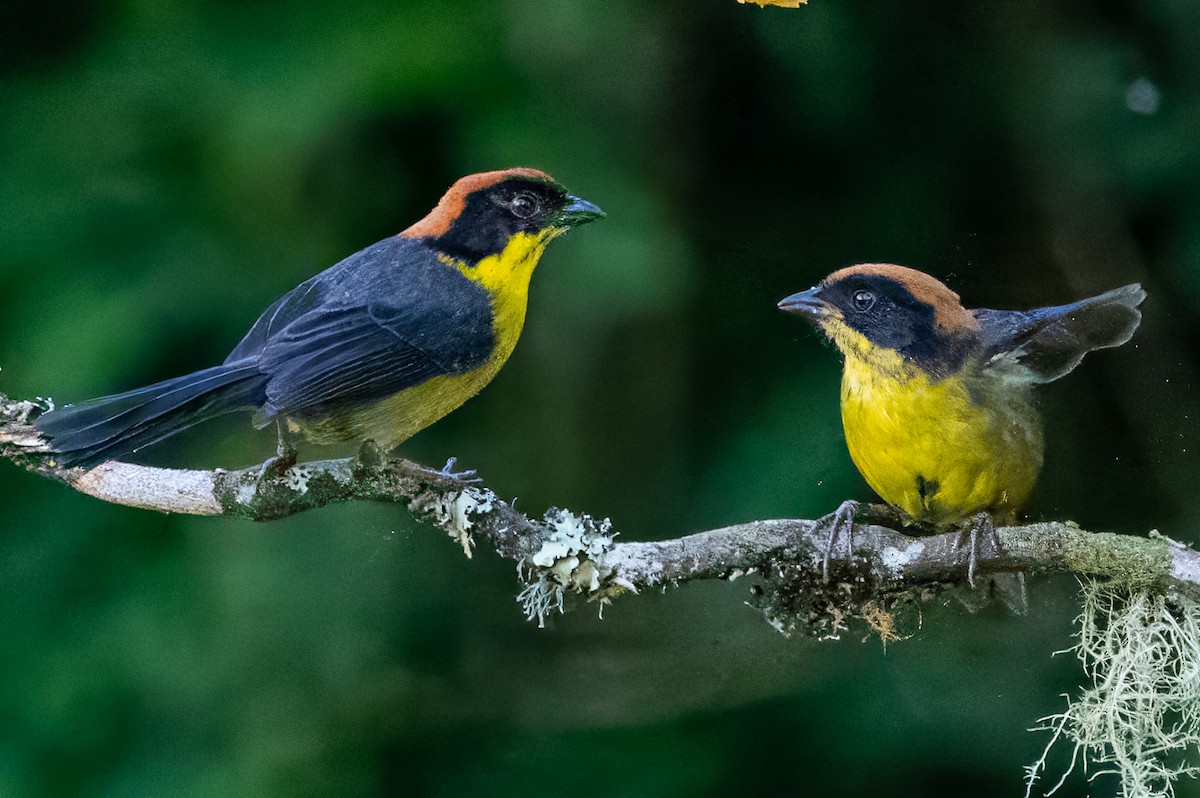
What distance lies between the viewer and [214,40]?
1.80 metres

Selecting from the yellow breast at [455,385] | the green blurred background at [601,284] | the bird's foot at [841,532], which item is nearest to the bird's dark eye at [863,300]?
the green blurred background at [601,284]

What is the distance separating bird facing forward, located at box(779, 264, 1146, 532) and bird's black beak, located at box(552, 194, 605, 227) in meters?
0.28

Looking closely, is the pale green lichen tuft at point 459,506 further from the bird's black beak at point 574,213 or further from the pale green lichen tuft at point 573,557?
the bird's black beak at point 574,213

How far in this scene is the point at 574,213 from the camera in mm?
1571

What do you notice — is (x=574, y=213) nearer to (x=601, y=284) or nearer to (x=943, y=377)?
(x=601, y=284)

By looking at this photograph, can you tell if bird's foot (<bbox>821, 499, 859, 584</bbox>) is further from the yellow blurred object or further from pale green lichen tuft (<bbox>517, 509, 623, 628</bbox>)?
the yellow blurred object

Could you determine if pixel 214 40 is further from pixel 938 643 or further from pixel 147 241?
pixel 938 643

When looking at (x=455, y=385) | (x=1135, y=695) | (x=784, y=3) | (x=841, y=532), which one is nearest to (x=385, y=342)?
(x=455, y=385)

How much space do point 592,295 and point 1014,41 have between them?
29.7 inches

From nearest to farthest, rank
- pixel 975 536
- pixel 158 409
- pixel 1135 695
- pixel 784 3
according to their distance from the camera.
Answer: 1. pixel 158 409
2. pixel 975 536
3. pixel 1135 695
4. pixel 784 3

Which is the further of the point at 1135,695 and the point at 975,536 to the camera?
the point at 1135,695

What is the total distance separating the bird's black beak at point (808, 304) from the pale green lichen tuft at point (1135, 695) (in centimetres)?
54

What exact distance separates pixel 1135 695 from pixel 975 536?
38cm

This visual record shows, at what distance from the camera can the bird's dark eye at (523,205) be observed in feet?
5.07
